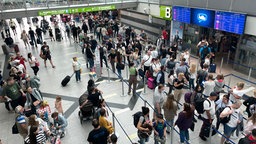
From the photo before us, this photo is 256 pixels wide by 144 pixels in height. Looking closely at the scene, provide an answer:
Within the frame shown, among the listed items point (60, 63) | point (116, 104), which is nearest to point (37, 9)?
point (60, 63)

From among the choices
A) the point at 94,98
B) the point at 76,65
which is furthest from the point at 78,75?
the point at 94,98

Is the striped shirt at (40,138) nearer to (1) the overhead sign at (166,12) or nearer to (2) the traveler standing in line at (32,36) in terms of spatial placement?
(1) the overhead sign at (166,12)

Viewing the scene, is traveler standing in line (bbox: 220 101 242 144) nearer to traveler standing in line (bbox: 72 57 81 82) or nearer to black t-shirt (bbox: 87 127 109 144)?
black t-shirt (bbox: 87 127 109 144)

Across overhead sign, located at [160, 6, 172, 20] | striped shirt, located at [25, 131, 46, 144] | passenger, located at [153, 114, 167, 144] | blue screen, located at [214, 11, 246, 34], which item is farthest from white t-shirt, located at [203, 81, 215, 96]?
overhead sign, located at [160, 6, 172, 20]

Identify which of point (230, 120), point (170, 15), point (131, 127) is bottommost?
point (131, 127)

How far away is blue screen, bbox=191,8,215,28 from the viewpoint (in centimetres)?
1200

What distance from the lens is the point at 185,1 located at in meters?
13.7

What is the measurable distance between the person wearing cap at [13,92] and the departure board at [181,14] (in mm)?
10510

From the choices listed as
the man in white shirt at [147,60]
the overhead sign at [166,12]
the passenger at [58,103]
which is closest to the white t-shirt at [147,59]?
the man in white shirt at [147,60]

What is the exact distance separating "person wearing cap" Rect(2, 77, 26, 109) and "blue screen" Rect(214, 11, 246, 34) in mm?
10143

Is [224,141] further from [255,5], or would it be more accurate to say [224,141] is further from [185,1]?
[185,1]

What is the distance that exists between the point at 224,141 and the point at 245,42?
7.07 meters

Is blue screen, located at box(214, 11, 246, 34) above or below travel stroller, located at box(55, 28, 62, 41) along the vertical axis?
above

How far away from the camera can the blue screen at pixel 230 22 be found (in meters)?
10.4
